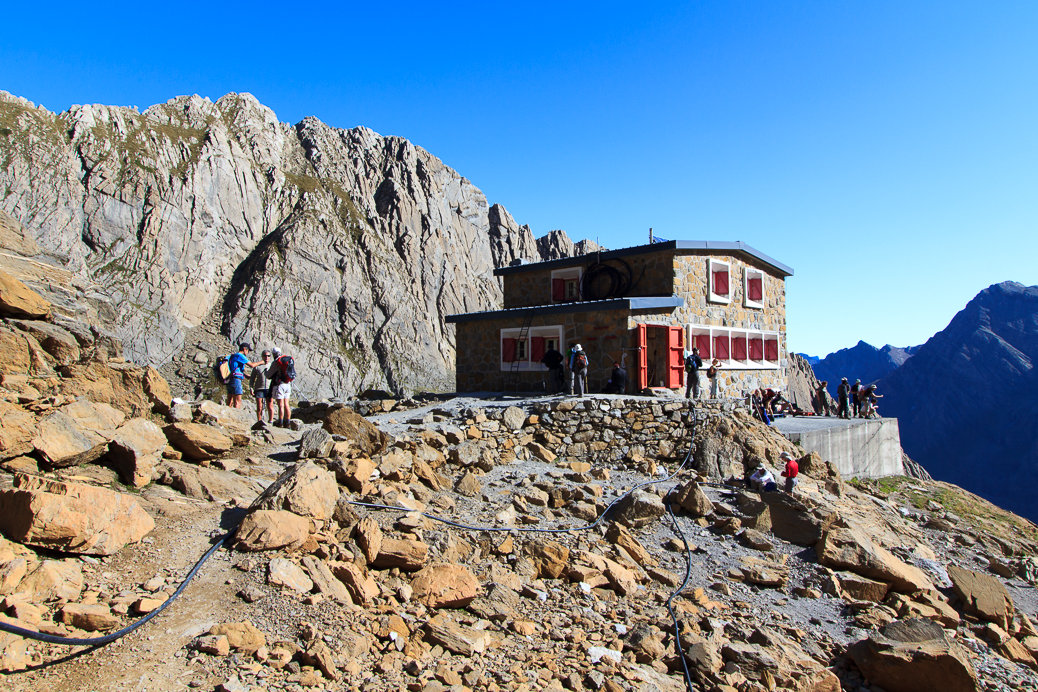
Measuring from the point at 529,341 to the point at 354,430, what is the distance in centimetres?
1079

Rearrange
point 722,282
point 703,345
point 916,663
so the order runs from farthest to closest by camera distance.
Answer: point 722,282
point 703,345
point 916,663

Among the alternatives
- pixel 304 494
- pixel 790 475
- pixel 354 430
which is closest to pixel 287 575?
pixel 304 494

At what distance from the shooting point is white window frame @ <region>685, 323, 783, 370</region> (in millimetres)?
20016

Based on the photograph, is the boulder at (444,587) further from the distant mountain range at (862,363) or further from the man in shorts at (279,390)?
the distant mountain range at (862,363)

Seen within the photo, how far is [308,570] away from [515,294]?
20.2 metres

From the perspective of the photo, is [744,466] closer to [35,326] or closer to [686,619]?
[686,619]

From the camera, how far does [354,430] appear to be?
9.67 meters

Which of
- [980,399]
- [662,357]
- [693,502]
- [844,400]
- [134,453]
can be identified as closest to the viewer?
[134,453]

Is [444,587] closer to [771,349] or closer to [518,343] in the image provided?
[518,343]

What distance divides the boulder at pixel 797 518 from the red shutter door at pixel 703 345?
1091 centimetres

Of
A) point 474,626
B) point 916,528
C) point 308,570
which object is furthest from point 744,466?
point 308,570

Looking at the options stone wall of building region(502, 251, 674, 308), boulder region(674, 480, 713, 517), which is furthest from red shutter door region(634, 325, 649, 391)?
boulder region(674, 480, 713, 517)

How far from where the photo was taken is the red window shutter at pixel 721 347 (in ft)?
69.2

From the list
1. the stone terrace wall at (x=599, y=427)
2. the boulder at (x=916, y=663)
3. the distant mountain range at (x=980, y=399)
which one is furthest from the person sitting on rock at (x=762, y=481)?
the distant mountain range at (x=980, y=399)
